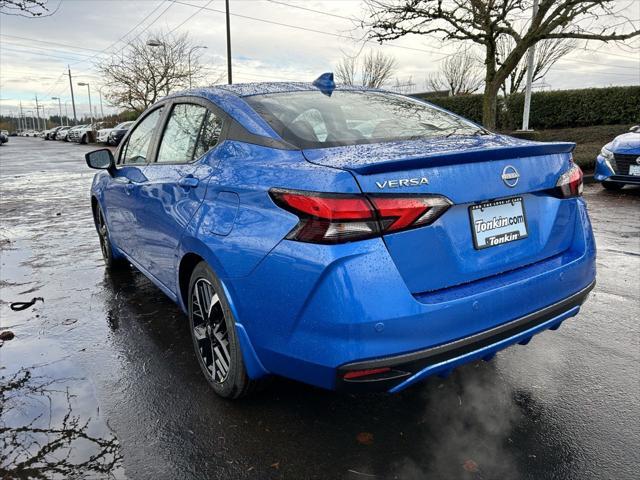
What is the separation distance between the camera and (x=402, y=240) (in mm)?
1840

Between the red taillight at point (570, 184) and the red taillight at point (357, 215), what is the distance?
2.68 ft

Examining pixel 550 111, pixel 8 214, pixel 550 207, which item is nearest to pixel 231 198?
pixel 550 207

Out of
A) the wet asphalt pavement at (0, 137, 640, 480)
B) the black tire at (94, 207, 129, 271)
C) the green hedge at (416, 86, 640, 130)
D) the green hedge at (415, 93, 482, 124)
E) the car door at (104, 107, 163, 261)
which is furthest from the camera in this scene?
the green hedge at (415, 93, 482, 124)

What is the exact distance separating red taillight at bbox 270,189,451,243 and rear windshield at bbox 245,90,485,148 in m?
0.48

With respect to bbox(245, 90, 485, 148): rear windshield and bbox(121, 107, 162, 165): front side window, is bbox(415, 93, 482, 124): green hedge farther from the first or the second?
bbox(245, 90, 485, 148): rear windshield

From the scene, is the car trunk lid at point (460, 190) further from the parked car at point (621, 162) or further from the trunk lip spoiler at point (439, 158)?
the parked car at point (621, 162)

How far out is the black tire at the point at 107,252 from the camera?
482cm

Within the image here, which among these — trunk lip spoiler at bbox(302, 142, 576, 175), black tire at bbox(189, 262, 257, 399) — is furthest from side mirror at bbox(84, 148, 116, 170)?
trunk lip spoiler at bbox(302, 142, 576, 175)

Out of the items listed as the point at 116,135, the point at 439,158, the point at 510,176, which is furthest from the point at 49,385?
the point at 116,135

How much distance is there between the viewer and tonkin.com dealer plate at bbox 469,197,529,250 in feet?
6.59

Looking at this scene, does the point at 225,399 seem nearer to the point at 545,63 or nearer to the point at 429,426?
the point at 429,426

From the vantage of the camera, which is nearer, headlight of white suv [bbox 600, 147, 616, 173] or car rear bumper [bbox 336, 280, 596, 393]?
car rear bumper [bbox 336, 280, 596, 393]

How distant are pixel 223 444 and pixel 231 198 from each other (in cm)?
112

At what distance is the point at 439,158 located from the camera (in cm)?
192
